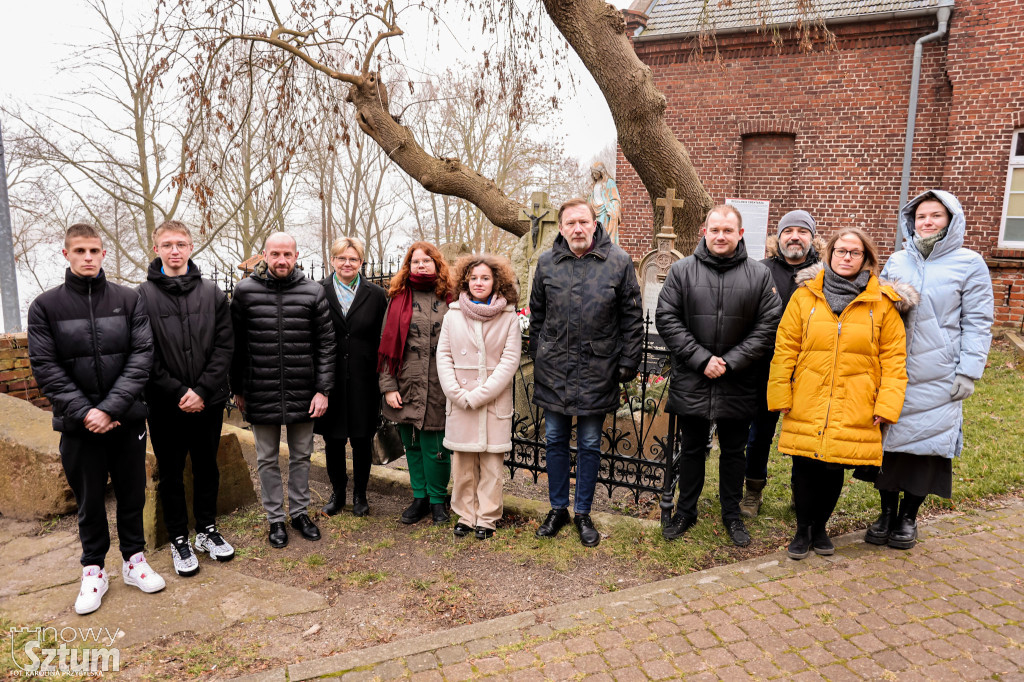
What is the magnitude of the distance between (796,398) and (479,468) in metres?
1.90

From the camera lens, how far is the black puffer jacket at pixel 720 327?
3727mm

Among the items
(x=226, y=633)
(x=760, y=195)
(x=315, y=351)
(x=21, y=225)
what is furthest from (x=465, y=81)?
(x=226, y=633)

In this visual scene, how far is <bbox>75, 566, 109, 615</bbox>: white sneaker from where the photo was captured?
10.7 ft

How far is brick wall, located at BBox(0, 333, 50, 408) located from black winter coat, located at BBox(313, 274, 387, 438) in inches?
109

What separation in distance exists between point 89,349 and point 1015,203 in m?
12.9

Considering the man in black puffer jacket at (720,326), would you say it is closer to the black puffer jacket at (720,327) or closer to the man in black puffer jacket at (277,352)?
the black puffer jacket at (720,327)

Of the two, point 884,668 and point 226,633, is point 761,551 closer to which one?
point 884,668

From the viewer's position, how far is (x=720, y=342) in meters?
3.75

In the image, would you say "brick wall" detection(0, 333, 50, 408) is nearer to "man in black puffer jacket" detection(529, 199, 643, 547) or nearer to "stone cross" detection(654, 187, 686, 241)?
"man in black puffer jacket" detection(529, 199, 643, 547)

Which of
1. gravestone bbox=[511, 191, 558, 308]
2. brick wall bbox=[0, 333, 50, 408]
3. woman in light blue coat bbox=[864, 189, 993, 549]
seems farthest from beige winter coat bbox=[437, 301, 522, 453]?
gravestone bbox=[511, 191, 558, 308]

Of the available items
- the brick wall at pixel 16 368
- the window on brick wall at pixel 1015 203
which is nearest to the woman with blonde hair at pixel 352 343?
the brick wall at pixel 16 368

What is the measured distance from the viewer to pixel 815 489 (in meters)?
3.74

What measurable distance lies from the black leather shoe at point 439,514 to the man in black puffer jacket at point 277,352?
92cm

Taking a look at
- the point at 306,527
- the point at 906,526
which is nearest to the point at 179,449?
the point at 306,527
